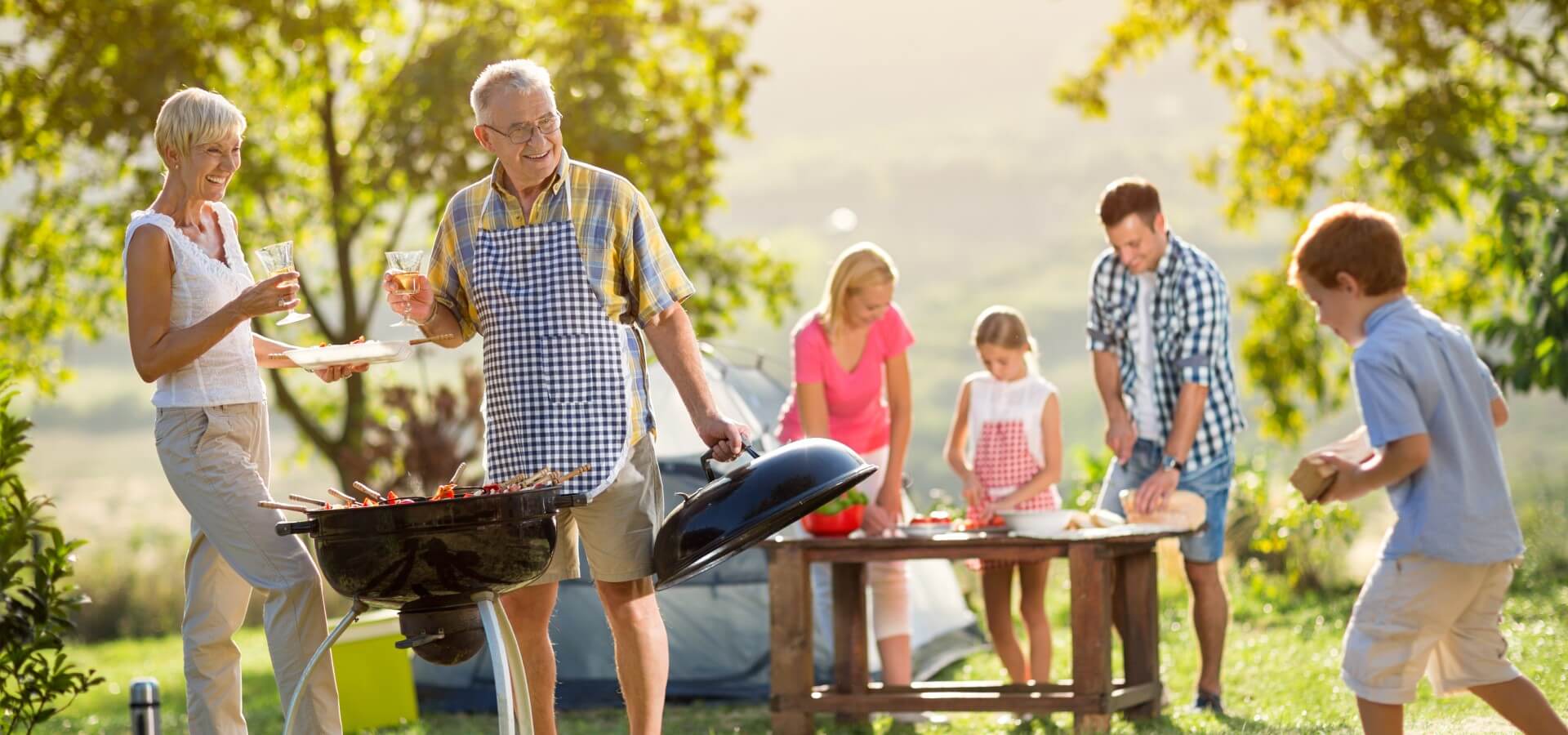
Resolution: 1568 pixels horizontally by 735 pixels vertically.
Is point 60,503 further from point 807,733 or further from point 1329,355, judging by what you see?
point 1329,355

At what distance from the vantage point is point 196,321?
3682 mm

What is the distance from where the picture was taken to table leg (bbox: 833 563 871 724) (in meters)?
5.46

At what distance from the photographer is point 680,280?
3.64 m

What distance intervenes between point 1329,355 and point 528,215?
8.27 metres

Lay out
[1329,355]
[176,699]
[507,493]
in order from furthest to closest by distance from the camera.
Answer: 1. [1329,355]
2. [176,699]
3. [507,493]

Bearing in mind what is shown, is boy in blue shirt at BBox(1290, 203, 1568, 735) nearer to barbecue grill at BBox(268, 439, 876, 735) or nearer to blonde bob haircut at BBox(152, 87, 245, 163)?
barbecue grill at BBox(268, 439, 876, 735)

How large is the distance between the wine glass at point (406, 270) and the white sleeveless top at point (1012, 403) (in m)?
2.75

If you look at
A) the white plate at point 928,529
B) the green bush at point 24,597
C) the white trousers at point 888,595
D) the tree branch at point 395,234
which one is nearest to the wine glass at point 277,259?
the green bush at point 24,597

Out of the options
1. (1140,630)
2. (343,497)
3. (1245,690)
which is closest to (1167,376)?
(1140,630)

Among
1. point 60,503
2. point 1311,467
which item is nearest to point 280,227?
point 60,503

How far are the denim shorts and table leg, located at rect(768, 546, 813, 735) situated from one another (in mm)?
1024

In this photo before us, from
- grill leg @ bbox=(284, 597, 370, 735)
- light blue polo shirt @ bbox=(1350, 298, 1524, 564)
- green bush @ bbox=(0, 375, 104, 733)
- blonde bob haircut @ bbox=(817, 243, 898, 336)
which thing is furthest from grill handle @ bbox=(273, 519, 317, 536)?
blonde bob haircut @ bbox=(817, 243, 898, 336)

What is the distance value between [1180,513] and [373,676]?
3.08 meters

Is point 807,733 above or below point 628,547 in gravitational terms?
below
